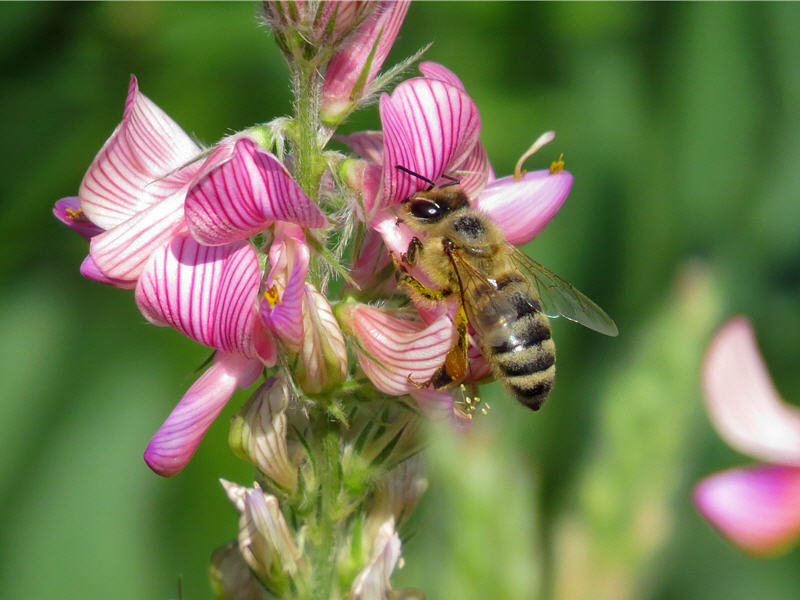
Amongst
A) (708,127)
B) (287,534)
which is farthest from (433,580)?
(708,127)

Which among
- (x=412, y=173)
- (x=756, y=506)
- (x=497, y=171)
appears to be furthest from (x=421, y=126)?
(x=497, y=171)

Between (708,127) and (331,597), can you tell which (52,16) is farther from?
(331,597)

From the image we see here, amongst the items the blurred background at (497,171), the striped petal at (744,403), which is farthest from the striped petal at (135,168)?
the blurred background at (497,171)

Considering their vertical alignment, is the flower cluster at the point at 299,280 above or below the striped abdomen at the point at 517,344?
above

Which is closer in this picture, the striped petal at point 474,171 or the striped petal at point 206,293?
the striped petal at point 206,293

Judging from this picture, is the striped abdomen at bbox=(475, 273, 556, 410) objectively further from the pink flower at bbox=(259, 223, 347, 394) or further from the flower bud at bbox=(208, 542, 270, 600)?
the flower bud at bbox=(208, 542, 270, 600)

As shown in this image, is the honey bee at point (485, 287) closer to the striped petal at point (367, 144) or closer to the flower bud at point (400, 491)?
the striped petal at point (367, 144)

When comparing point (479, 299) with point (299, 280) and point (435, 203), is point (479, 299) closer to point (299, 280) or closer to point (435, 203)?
point (435, 203)
